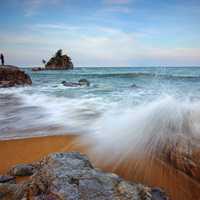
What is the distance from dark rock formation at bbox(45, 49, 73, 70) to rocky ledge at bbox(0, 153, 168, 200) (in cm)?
6400

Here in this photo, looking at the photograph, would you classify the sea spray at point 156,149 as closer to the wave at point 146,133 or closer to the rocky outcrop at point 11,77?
the wave at point 146,133

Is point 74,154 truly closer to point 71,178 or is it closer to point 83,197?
point 71,178

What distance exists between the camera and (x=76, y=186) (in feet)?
4.65

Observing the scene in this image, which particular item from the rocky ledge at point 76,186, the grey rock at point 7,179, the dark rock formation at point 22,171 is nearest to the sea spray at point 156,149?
the rocky ledge at point 76,186

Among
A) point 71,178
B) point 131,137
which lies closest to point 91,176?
point 71,178

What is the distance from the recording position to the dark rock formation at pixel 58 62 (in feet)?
208

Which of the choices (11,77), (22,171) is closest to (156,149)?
(22,171)

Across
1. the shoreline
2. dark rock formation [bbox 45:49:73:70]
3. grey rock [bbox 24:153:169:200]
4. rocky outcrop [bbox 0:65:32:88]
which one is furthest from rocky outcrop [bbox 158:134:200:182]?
dark rock formation [bbox 45:49:73:70]

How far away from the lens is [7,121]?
4965mm

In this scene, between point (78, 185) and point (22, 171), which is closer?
point (78, 185)

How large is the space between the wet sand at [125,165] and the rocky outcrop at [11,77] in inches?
504

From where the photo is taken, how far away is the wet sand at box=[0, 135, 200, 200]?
208 centimetres

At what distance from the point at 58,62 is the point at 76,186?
214ft

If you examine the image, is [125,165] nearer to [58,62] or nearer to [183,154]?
[183,154]
